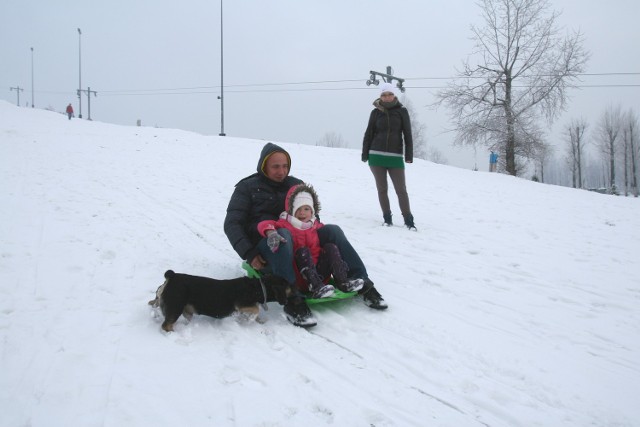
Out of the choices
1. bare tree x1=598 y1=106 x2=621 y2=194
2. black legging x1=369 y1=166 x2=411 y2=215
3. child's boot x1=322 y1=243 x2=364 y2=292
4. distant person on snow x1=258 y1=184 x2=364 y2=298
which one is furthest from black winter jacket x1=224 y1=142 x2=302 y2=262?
bare tree x1=598 y1=106 x2=621 y2=194

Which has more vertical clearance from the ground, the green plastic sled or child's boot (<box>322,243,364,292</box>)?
child's boot (<box>322,243,364,292</box>)

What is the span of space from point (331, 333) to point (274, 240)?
779 millimetres

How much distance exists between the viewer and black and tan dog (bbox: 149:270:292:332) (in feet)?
8.86

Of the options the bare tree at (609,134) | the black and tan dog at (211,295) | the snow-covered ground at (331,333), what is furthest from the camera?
the bare tree at (609,134)

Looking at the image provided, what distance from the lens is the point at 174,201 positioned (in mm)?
7039

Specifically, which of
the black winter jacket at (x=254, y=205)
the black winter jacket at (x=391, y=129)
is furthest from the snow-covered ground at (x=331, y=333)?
the black winter jacket at (x=391, y=129)

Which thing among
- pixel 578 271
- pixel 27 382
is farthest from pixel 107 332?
pixel 578 271

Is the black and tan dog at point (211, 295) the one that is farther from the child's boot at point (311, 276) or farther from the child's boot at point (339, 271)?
the child's boot at point (339, 271)

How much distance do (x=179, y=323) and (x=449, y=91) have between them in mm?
22133

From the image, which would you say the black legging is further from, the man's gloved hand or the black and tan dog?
the black and tan dog

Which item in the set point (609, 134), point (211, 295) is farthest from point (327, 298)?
point (609, 134)

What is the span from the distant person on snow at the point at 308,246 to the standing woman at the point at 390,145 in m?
2.71

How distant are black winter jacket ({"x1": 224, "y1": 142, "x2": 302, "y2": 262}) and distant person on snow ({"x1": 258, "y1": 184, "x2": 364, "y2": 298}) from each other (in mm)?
201

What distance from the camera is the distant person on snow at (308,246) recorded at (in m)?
3.15
